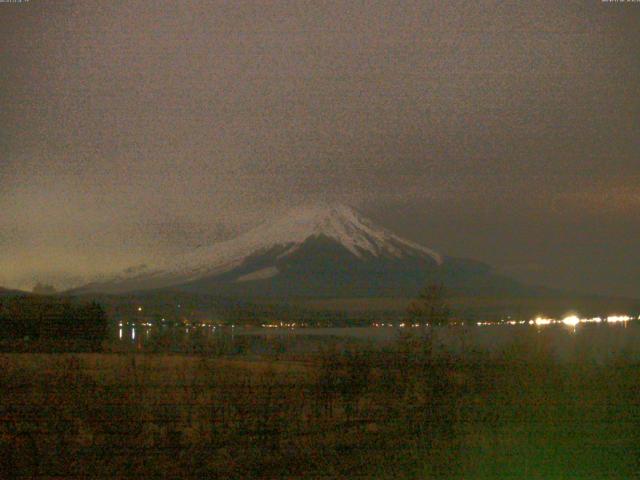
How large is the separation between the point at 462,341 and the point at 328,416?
330cm

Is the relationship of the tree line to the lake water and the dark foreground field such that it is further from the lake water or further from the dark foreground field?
the dark foreground field

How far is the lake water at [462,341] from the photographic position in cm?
1304

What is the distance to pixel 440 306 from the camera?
15.0 meters

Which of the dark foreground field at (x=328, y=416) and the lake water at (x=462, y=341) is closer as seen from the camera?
the dark foreground field at (x=328, y=416)

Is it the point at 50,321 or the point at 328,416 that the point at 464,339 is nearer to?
the point at 328,416

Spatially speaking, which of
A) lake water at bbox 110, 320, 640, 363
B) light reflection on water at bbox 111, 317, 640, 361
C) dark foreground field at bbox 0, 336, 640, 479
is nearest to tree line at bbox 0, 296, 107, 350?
light reflection on water at bbox 111, 317, 640, 361

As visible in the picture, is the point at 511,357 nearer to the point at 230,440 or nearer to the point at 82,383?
the point at 230,440

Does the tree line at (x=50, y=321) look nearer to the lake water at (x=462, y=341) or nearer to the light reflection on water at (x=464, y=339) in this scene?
the light reflection on water at (x=464, y=339)

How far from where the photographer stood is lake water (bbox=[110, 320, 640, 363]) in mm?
13039

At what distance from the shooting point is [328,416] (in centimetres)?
1084

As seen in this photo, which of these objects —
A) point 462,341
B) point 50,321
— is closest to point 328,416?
point 462,341

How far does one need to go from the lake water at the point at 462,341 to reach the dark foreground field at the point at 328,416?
0.33m

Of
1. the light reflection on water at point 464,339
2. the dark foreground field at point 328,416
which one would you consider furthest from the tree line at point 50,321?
the dark foreground field at point 328,416

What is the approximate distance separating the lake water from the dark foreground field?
33cm
